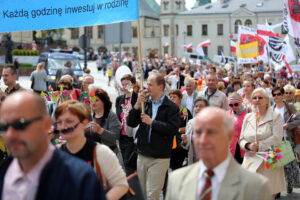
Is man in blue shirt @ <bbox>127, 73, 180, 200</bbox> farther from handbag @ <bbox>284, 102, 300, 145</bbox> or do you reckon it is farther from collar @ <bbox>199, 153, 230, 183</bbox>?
handbag @ <bbox>284, 102, 300, 145</bbox>

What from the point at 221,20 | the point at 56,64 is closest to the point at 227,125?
the point at 56,64

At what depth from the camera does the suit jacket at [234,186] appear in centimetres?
294

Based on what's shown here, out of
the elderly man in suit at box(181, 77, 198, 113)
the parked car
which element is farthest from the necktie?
the parked car

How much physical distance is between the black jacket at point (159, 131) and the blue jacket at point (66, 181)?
3.15 m

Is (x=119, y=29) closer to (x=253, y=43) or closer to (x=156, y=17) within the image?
(x=253, y=43)

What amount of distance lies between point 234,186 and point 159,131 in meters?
2.97

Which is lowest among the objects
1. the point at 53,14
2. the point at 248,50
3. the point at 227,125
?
the point at 227,125

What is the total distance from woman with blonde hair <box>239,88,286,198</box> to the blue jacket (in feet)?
12.8

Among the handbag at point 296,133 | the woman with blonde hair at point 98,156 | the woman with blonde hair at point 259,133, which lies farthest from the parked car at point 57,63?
the woman with blonde hair at point 98,156

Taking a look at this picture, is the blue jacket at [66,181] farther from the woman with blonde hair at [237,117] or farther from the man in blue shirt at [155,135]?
the woman with blonde hair at [237,117]

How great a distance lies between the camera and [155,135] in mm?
5965

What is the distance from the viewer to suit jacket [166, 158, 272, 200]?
9.64 ft

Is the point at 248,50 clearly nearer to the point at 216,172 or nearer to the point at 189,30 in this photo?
the point at 216,172

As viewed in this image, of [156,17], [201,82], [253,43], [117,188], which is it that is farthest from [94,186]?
[156,17]
